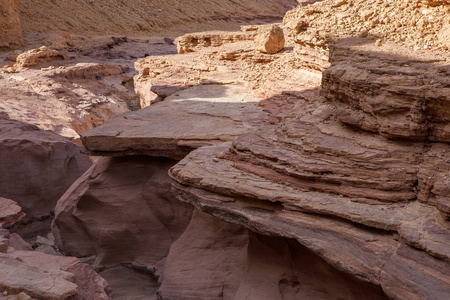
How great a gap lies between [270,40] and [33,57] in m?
6.68

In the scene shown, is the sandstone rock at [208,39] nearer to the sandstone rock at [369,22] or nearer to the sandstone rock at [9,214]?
the sandstone rock at [369,22]

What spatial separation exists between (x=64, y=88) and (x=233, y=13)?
15.6m

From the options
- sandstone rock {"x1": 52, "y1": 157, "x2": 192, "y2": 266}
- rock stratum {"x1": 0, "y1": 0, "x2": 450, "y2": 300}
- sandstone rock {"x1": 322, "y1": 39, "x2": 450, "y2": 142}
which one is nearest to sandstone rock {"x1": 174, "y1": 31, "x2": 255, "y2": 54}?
rock stratum {"x1": 0, "y1": 0, "x2": 450, "y2": 300}

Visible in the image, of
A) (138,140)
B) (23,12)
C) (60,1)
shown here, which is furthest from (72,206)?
(60,1)

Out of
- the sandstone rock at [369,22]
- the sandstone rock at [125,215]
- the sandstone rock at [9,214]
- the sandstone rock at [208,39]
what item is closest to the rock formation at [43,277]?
the sandstone rock at [9,214]

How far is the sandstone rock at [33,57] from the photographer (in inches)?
463

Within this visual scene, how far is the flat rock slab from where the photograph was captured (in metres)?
5.96

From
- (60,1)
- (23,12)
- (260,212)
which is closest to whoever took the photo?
(260,212)

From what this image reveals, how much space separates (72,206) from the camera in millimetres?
6711

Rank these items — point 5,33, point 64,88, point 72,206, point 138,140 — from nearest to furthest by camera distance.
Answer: point 138,140, point 72,206, point 64,88, point 5,33

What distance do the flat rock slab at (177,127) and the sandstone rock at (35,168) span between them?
165 cm

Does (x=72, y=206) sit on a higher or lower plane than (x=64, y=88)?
lower

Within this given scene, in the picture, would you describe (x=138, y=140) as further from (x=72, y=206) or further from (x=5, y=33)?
(x=5, y=33)

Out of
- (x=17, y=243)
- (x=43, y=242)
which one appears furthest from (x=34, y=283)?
(x=43, y=242)
